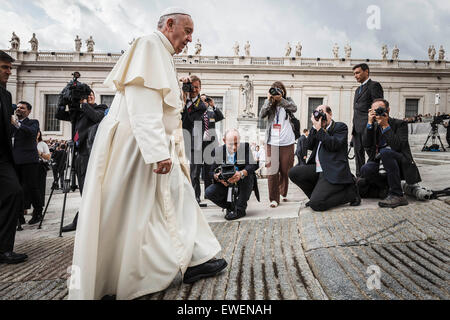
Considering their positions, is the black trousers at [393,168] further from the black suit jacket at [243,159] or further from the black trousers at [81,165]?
the black trousers at [81,165]

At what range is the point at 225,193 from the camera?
4602 mm

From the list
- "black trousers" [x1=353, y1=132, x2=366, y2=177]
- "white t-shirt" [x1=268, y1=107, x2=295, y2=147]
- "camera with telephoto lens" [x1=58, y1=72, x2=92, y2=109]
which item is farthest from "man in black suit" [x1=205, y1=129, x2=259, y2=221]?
"camera with telephoto lens" [x1=58, y1=72, x2=92, y2=109]

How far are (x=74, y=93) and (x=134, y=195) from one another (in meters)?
3.13

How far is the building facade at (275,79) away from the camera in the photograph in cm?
3170

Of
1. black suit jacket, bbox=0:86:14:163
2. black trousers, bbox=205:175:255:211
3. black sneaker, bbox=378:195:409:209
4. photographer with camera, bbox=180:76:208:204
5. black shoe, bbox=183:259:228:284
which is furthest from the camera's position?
photographer with camera, bbox=180:76:208:204

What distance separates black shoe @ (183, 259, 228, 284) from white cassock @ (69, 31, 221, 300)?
5.0 inches

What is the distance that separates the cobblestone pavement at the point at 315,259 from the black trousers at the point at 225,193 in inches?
19.2

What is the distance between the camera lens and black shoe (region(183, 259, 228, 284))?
2.20 meters

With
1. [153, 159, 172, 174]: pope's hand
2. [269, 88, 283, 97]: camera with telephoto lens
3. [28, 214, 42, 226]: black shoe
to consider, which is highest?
[269, 88, 283, 97]: camera with telephoto lens

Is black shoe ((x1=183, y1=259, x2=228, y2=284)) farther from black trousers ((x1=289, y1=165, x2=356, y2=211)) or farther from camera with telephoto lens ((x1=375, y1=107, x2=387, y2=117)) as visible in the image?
camera with telephoto lens ((x1=375, y1=107, x2=387, y2=117))

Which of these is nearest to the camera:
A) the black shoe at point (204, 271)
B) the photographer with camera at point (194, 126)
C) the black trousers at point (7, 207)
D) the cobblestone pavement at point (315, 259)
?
the cobblestone pavement at point (315, 259)

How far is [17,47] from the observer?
112ft

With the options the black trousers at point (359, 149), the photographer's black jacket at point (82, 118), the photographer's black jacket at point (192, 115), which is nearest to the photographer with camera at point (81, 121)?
the photographer's black jacket at point (82, 118)
